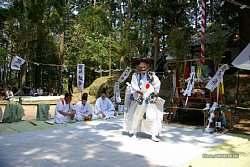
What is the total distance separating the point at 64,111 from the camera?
22.8 ft

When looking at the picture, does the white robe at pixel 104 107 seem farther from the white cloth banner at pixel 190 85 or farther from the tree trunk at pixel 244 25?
the tree trunk at pixel 244 25

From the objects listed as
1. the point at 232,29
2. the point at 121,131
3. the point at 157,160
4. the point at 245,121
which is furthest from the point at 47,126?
the point at 232,29

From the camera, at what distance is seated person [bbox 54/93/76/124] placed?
6.82 metres

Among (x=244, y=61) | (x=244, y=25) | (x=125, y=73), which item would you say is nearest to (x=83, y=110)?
(x=125, y=73)

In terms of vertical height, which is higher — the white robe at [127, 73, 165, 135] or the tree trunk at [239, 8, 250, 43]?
the tree trunk at [239, 8, 250, 43]

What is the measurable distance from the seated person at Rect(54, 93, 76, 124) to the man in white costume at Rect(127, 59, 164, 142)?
96.8 inches

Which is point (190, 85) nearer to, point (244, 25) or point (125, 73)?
point (125, 73)

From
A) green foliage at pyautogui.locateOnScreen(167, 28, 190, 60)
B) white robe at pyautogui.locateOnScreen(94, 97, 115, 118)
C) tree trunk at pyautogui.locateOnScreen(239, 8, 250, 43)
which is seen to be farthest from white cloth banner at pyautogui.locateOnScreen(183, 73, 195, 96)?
tree trunk at pyautogui.locateOnScreen(239, 8, 250, 43)

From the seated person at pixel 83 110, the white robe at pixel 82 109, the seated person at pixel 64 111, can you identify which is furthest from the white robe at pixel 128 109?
the white robe at pixel 82 109

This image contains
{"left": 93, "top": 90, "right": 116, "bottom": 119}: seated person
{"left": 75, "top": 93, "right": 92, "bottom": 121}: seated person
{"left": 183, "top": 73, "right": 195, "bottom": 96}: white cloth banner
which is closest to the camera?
{"left": 183, "top": 73, "right": 195, "bottom": 96}: white cloth banner

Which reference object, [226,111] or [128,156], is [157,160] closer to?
[128,156]

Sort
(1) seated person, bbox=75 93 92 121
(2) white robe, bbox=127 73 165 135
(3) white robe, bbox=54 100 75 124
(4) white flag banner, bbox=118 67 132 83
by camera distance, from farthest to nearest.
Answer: (4) white flag banner, bbox=118 67 132 83, (1) seated person, bbox=75 93 92 121, (3) white robe, bbox=54 100 75 124, (2) white robe, bbox=127 73 165 135

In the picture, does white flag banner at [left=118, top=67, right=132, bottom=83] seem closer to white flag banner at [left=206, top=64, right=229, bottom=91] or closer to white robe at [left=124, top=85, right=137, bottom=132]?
white flag banner at [left=206, top=64, right=229, bottom=91]

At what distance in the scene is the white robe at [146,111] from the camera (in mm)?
4922
